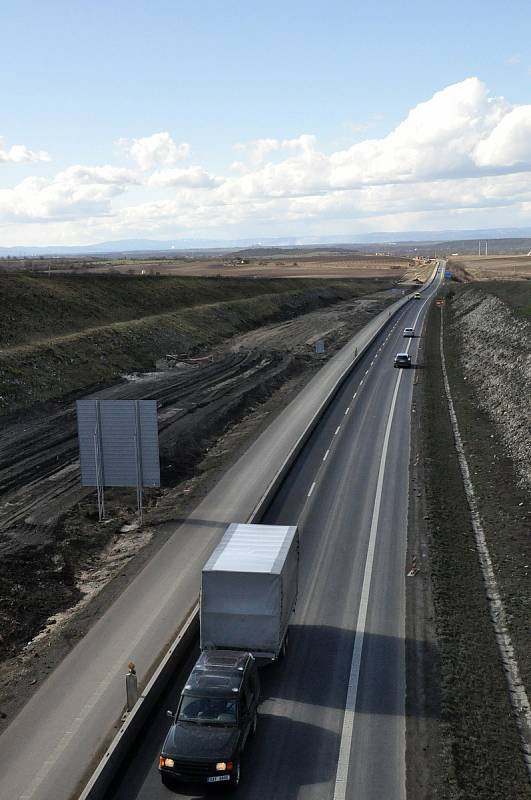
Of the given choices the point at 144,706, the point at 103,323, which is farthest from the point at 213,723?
the point at 103,323

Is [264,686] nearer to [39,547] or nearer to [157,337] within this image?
[39,547]

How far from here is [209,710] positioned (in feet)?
47.9

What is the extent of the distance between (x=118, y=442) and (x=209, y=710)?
16760 mm

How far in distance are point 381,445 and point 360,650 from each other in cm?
2151

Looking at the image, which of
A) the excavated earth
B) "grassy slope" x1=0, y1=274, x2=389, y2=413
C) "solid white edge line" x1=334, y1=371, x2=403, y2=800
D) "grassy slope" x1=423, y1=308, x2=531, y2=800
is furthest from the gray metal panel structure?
"grassy slope" x1=0, y1=274, x2=389, y2=413

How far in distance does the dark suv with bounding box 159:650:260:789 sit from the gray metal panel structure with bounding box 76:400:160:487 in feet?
46.9

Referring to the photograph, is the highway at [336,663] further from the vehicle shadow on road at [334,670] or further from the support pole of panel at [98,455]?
the support pole of panel at [98,455]

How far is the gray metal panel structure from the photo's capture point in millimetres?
29672

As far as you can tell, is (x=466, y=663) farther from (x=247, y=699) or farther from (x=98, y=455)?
(x=98, y=455)

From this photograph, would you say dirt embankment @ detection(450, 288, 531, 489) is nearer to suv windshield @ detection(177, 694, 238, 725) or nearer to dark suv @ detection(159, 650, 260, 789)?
dark suv @ detection(159, 650, 260, 789)

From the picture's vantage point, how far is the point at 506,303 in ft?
284

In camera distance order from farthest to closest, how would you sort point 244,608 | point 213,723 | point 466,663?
point 466,663 < point 244,608 < point 213,723

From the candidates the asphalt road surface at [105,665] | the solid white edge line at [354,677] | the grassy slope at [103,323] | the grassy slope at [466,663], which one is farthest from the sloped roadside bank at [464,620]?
the grassy slope at [103,323]

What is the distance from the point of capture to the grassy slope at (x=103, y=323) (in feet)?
181
